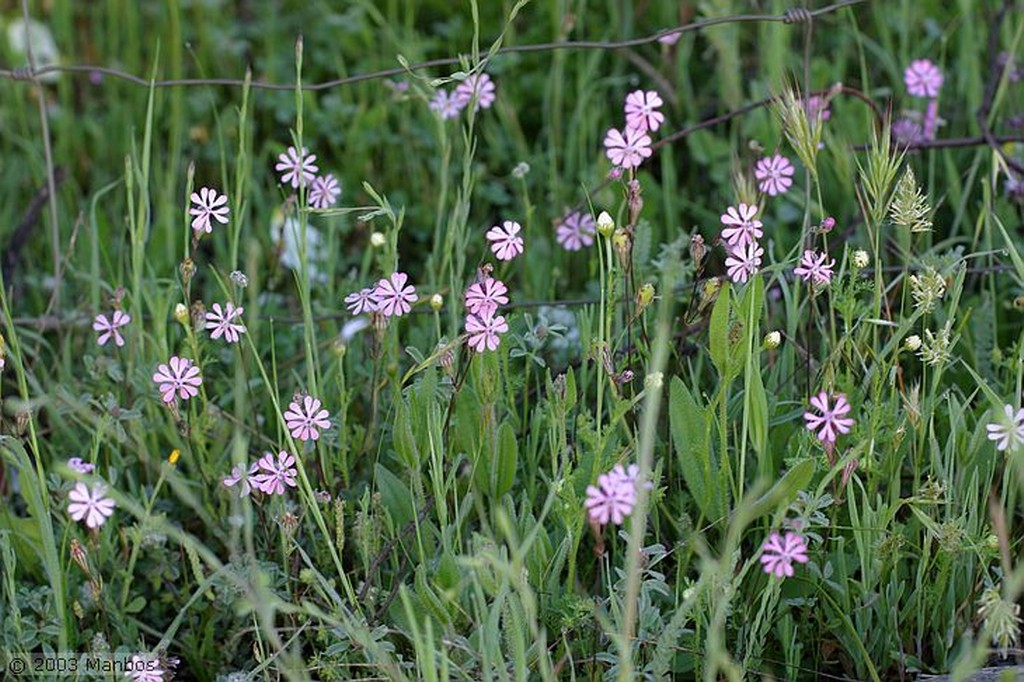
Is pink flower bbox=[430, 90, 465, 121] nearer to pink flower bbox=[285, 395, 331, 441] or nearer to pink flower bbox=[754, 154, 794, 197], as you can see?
pink flower bbox=[754, 154, 794, 197]

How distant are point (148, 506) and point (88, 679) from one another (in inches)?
9.5

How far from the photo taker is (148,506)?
1.51 meters

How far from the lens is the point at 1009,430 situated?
4.46 ft

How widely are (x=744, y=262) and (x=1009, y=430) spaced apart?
1.17 ft

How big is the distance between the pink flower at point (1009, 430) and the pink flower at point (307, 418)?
75 cm

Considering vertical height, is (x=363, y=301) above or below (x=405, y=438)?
above

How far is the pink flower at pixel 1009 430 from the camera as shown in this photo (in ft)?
4.44

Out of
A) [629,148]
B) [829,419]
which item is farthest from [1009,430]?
[629,148]

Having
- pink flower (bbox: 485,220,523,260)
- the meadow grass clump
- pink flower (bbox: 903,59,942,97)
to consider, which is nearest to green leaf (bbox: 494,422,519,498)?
the meadow grass clump

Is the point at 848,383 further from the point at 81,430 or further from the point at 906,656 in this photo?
the point at 81,430

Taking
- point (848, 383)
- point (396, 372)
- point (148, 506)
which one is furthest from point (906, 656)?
point (148, 506)

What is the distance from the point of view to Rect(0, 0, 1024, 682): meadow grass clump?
Result: 56.2 inches

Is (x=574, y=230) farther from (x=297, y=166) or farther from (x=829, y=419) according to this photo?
(x=829, y=419)

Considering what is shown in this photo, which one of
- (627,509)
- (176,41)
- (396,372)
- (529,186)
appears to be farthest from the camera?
(176,41)
